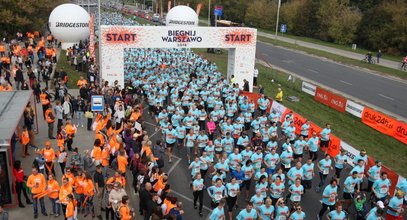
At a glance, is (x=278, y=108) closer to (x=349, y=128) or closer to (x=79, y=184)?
(x=349, y=128)

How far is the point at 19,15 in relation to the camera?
40.8 m

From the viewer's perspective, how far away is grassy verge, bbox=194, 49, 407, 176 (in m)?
17.8

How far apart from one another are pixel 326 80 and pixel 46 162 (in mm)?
28259

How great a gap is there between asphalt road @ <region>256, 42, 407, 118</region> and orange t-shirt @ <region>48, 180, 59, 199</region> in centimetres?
2172

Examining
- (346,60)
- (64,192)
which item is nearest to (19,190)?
(64,192)

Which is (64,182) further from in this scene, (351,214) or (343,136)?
(343,136)

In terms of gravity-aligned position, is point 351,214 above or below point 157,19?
below

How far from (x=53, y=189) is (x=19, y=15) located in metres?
35.6

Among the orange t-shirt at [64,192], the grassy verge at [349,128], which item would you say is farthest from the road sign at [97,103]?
the grassy verge at [349,128]

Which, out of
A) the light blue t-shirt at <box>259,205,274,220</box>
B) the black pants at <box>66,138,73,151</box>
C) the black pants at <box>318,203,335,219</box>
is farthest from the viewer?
the black pants at <box>66,138,73,151</box>

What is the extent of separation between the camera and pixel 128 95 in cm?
1964

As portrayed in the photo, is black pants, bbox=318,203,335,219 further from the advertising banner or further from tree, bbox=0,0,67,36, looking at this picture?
tree, bbox=0,0,67,36

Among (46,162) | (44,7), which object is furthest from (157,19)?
(46,162)

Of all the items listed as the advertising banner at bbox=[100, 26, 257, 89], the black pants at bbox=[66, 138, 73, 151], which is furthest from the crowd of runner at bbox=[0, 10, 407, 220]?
the advertising banner at bbox=[100, 26, 257, 89]
